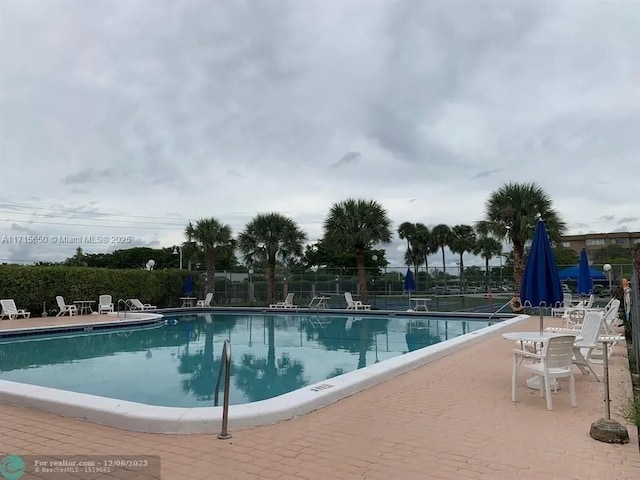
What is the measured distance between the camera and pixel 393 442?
3.45 meters

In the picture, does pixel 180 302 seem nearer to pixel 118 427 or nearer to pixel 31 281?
pixel 31 281

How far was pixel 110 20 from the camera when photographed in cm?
946

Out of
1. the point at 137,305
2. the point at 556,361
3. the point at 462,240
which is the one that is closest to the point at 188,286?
the point at 137,305

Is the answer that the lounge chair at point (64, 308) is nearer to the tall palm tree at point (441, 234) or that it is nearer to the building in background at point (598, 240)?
the tall palm tree at point (441, 234)

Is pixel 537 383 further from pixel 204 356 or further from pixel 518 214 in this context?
pixel 518 214

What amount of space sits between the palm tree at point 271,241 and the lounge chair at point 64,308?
8.35 metres

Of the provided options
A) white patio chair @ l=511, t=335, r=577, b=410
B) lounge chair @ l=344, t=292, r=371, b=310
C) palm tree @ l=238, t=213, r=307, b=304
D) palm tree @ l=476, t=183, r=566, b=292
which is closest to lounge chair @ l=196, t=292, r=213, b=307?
Answer: palm tree @ l=238, t=213, r=307, b=304

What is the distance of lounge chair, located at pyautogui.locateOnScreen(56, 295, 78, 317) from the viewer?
52.5 ft

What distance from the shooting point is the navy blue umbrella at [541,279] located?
566 cm

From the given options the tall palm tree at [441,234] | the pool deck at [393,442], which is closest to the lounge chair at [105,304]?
the pool deck at [393,442]

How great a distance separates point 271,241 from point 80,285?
28.3 feet

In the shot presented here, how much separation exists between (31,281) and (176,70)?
955 centimetres

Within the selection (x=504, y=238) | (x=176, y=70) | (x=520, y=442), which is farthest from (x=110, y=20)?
(x=504, y=238)
